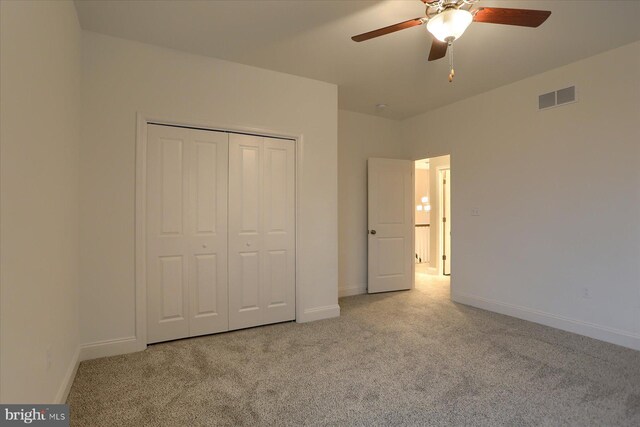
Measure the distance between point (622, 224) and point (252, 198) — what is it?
3512mm

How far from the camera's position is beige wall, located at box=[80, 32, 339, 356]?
8.79 ft

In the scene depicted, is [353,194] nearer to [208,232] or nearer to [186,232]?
[208,232]

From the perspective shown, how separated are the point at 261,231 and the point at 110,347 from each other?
64.5 inches

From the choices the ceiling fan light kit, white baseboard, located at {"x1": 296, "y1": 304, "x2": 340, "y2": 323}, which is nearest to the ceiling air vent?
the ceiling fan light kit

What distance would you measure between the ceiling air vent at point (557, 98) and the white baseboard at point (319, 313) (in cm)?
321

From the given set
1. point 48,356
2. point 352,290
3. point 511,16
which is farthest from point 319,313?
point 511,16

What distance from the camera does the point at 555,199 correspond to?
3.43 metres

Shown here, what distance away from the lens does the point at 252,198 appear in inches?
133

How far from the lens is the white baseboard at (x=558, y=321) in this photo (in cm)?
292

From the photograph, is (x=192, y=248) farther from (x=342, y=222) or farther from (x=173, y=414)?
(x=342, y=222)

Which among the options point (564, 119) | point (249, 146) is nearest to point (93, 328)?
point (249, 146)

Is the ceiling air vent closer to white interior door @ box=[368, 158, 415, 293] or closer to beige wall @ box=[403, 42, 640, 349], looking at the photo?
beige wall @ box=[403, 42, 640, 349]

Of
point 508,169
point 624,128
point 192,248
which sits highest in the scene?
point 624,128

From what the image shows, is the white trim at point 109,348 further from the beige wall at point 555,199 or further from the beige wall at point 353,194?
the beige wall at point 555,199
